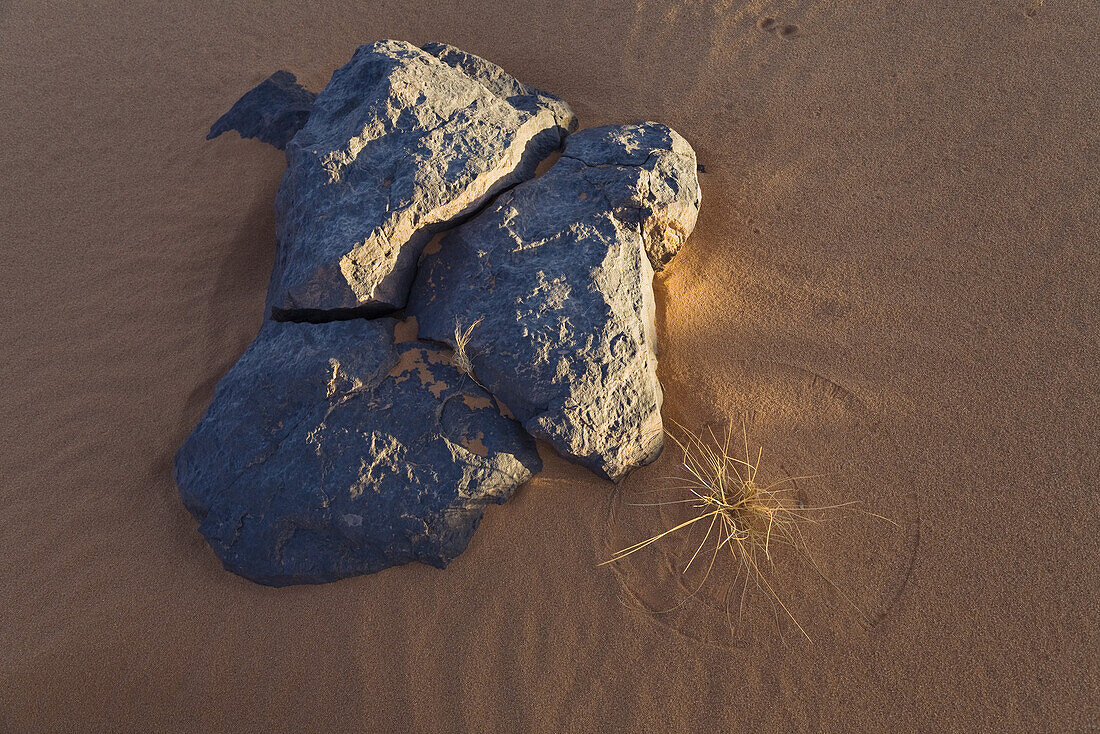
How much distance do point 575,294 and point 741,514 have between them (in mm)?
962

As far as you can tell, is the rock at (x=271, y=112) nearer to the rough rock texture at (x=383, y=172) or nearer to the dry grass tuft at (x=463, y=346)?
the rough rock texture at (x=383, y=172)

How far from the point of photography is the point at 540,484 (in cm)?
238

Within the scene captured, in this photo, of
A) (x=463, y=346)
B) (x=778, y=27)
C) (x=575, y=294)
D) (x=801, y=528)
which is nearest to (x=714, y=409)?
(x=801, y=528)

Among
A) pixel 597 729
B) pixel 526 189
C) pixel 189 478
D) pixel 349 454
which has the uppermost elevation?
pixel 526 189

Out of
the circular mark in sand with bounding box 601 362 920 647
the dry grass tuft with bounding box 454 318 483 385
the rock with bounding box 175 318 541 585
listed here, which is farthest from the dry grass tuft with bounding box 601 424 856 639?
the dry grass tuft with bounding box 454 318 483 385

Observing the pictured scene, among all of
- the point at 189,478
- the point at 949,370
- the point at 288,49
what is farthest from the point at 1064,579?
the point at 288,49

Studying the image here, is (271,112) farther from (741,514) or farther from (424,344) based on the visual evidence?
(741,514)

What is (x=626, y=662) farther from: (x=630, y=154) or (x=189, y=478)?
(x=630, y=154)

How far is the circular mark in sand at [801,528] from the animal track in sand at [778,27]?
1.97m

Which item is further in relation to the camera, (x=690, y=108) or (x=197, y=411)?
(x=690, y=108)

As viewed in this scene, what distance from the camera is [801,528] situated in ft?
7.48

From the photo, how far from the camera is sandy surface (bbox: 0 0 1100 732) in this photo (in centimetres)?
212

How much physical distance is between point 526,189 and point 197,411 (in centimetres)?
162

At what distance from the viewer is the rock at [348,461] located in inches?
87.8
